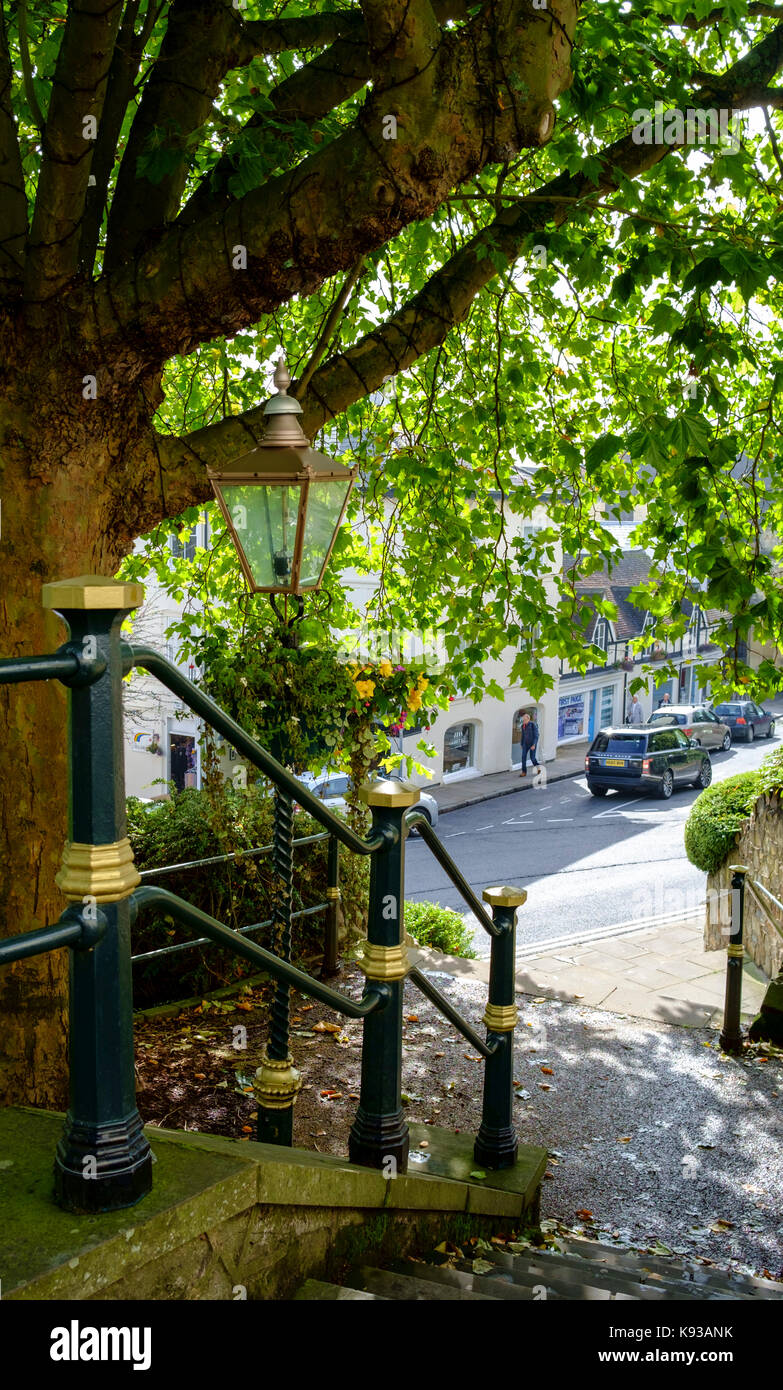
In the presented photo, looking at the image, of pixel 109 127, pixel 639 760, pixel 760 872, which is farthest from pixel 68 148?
pixel 639 760

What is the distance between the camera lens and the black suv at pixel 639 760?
27234 mm

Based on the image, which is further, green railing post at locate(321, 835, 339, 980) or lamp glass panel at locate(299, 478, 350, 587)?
green railing post at locate(321, 835, 339, 980)

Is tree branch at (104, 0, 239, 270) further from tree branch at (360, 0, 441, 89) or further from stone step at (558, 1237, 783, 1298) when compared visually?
stone step at (558, 1237, 783, 1298)

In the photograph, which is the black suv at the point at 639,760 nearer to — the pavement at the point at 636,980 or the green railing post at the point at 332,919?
the pavement at the point at 636,980

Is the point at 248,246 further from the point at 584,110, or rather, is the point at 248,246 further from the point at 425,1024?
the point at 425,1024

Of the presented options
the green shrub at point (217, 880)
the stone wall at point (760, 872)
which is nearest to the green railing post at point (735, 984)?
the stone wall at point (760, 872)

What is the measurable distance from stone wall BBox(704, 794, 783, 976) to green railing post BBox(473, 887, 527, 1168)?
6068 millimetres

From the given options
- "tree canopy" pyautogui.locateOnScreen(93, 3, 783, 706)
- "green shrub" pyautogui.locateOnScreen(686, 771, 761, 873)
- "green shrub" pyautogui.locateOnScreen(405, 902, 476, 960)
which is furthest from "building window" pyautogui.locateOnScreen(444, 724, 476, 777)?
"tree canopy" pyautogui.locateOnScreen(93, 3, 783, 706)

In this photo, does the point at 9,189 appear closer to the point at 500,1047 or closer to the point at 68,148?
the point at 68,148

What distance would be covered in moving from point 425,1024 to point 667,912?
10211mm

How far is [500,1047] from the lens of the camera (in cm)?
427

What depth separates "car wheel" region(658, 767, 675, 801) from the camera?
27.5m

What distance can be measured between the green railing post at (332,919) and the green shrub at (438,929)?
280cm
